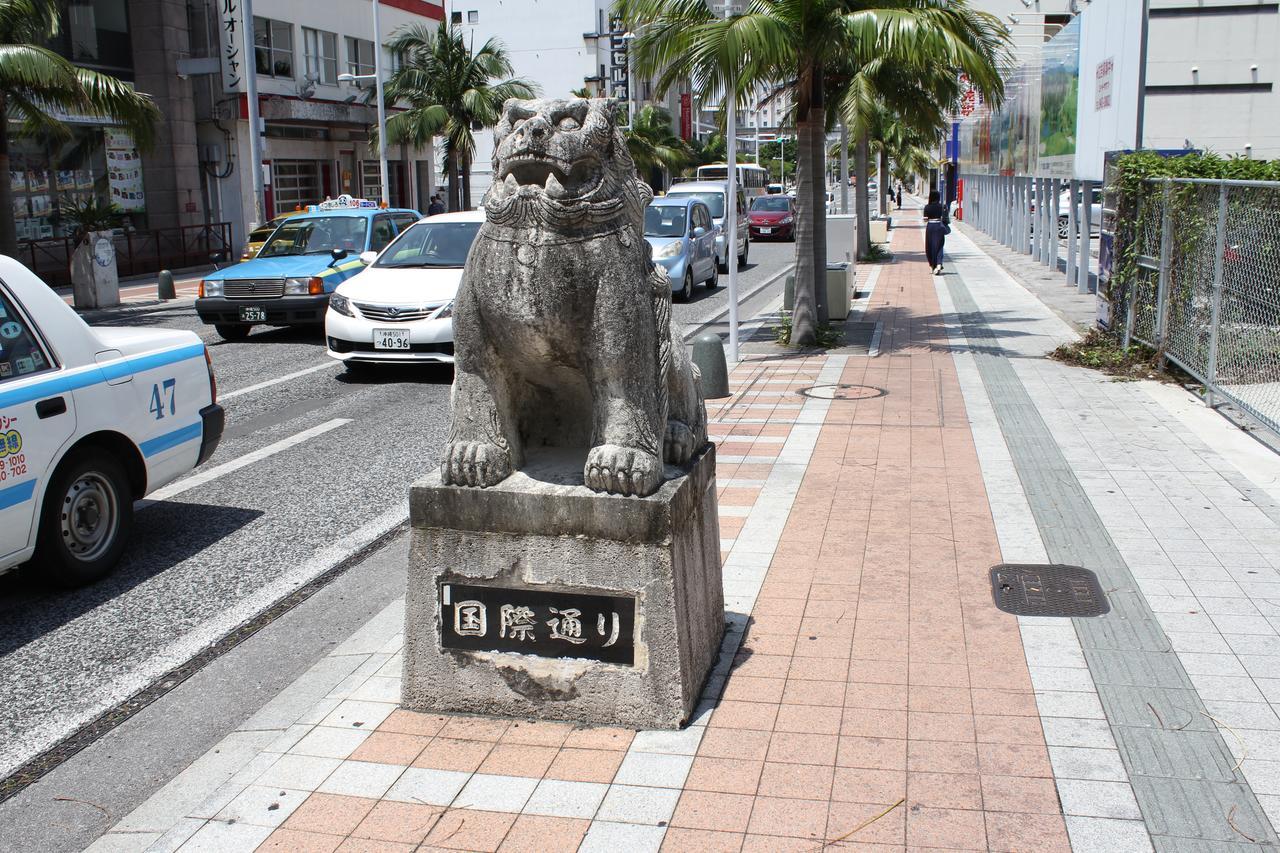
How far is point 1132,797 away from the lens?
12.3 feet

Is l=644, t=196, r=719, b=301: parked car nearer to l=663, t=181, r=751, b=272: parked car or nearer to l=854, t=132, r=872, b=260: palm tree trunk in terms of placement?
l=663, t=181, r=751, b=272: parked car

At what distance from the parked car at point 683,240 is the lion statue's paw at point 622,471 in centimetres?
1566

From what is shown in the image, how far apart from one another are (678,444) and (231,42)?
3171cm

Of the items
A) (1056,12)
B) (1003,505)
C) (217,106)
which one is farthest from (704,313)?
(1056,12)

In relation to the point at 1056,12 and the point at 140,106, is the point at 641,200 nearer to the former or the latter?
the point at 140,106

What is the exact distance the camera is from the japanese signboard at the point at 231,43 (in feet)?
105

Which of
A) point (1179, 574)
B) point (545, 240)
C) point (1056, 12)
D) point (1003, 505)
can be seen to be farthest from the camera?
point (1056, 12)

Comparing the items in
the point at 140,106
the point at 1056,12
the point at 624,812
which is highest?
the point at 1056,12

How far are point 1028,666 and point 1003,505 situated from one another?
8.57 ft

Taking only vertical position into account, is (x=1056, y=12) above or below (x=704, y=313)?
above

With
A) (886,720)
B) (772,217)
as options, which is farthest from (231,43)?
(886,720)

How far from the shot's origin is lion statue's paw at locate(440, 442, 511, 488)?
4.33 m

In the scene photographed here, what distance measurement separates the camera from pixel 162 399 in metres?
6.80

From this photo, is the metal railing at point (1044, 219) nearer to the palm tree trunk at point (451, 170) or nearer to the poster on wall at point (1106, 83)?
the poster on wall at point (1106, 83)
